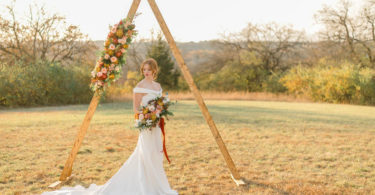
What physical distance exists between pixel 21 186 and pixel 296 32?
3768 centimetres

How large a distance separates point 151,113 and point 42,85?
19797 millimetres

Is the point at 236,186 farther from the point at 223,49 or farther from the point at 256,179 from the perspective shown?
the point at 223,49

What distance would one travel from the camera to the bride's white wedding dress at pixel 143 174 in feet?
15.4

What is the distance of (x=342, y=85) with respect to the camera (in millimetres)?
25172

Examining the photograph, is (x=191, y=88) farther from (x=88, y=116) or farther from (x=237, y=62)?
(x=237, y=62)

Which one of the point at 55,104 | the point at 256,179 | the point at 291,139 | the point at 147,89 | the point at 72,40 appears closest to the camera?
the point at 147,89

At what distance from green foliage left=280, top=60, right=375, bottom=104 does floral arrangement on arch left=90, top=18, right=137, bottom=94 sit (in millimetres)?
23388

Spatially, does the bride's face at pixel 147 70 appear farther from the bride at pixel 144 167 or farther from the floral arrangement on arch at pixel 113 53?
the floral arrangement on arch at pixel 113 53

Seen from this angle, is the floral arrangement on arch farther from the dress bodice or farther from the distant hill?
the distant hill

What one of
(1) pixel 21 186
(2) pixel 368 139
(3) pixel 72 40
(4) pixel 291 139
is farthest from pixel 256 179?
(3) pixel 72 40

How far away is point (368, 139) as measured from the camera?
10109 mm

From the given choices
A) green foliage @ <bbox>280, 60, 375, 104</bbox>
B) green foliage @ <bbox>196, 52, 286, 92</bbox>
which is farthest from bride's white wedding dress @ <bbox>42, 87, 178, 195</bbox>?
green foliage @ <bbox>196, 52, 286, 92</bbox>

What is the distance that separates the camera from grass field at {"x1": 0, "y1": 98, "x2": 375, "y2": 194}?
5512 mm

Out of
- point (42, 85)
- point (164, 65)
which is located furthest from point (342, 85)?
point (42, 85)
